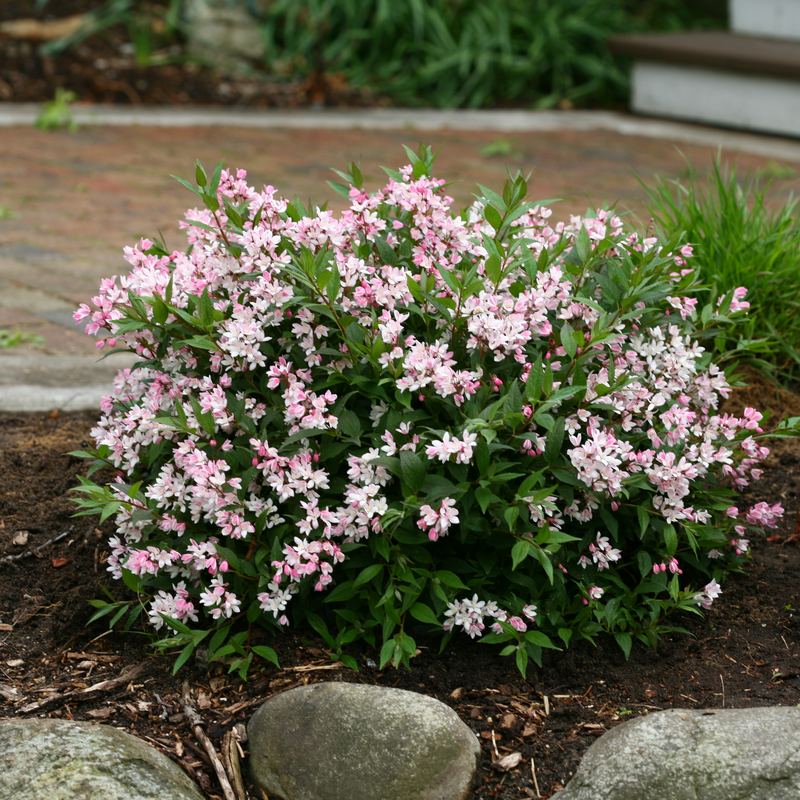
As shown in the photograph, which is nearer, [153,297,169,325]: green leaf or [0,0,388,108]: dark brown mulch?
[153,297,169,325]: green leaf

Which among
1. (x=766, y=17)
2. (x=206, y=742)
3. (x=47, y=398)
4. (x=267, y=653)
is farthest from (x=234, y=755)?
(x=766, y=17)

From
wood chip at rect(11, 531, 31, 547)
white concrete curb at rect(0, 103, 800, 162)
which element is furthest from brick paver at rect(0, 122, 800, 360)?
wood chip at rect(11, 531, 31, 547)

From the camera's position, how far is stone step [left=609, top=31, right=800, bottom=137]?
8.01 meters

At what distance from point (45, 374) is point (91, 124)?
487cm

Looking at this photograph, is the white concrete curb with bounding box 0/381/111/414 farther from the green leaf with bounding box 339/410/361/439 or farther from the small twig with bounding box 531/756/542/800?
the small twig with bounding box 531/756/542/800

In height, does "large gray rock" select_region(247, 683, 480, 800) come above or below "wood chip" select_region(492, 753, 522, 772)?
above

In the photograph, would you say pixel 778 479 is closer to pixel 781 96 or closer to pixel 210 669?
pixel 210 669

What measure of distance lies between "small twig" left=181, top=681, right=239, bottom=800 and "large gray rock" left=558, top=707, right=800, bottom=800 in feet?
1.98

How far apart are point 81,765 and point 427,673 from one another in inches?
28.1

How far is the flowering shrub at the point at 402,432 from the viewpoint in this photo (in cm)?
196

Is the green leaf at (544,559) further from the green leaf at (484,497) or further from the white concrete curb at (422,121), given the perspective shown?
the white concrete curb at (422,121)

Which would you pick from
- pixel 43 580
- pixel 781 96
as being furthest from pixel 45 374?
pixel 781 96

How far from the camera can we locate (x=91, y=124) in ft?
25.0

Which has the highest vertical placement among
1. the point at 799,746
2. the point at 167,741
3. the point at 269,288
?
the point at 269,288
